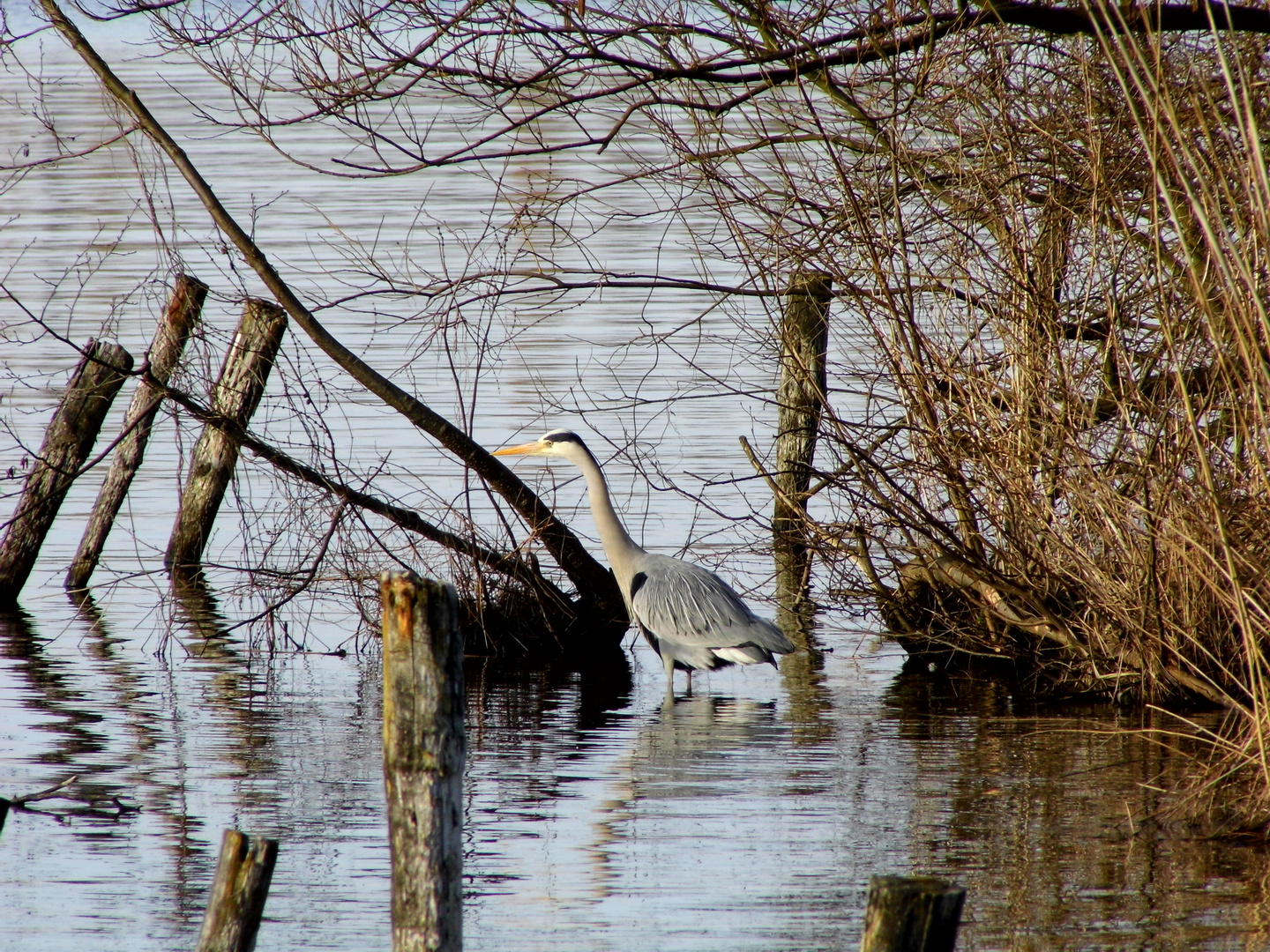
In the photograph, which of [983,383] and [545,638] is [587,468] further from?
[983,383]

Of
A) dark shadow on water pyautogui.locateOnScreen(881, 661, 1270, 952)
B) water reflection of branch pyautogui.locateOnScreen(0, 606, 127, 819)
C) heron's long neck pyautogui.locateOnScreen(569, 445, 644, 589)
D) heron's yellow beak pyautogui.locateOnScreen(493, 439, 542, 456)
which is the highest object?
heron's yellow beak pyautogui.locateOnScreen(493, 439, 542, 456)

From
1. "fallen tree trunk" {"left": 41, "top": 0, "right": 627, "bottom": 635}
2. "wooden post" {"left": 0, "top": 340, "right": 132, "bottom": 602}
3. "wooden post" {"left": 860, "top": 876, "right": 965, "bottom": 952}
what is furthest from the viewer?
"wooden post" {"left": 0, "top": 340, "right": 132, "bottom": 602}

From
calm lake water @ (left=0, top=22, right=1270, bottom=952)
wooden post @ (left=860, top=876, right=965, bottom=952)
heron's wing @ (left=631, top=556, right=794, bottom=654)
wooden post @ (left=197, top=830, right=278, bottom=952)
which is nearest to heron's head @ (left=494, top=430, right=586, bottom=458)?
calm lake water @ (left=0, top=22, right=1270, bottom=952)

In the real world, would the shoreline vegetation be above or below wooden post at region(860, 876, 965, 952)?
above

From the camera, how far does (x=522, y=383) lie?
17.9m

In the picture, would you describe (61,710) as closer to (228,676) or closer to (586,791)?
(228,676)

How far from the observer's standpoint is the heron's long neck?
32.7ft

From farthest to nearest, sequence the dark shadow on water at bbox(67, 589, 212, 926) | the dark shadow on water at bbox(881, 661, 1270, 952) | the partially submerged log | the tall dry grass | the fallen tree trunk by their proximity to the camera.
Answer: the fallen tree trunk, the partially submerged log, the tall dry grass, the dark shadow on water at bbox(67, 589, 212, 926), the dark shadow on water at bbox(881, 661, 1270, 952)

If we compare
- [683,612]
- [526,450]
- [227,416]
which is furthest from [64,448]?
[683,612]

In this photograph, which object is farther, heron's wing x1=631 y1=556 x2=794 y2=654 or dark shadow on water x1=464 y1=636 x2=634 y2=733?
heron's wing x1=631 y1=556 x2=794 y2=654

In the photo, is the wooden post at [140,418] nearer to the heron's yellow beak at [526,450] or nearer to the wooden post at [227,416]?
the wooden post at [227,416]

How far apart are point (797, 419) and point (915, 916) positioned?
834 cm

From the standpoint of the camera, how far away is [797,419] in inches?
476

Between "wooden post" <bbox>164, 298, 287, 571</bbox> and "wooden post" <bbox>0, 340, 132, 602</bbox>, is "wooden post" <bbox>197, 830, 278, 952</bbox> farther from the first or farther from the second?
"wooden post" <bbox>0, 340, 132, 602</bbox>
